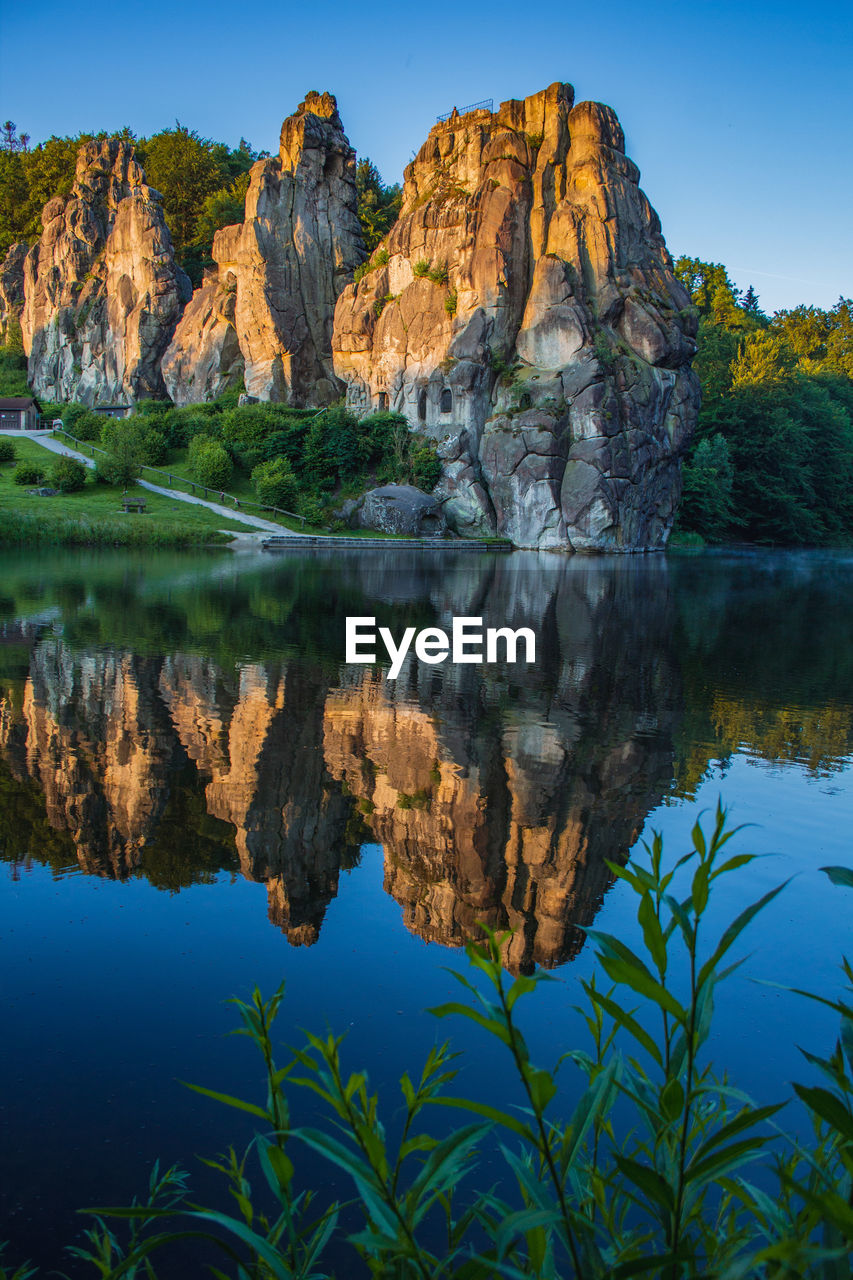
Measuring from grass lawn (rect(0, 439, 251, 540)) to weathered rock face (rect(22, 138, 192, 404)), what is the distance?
64.5ft

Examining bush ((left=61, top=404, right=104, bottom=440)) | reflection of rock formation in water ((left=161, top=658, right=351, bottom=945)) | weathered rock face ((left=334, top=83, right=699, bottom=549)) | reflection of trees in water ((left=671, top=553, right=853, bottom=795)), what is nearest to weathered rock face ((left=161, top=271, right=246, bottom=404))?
bush ((left=61, top=404, right=104, bottom=440))

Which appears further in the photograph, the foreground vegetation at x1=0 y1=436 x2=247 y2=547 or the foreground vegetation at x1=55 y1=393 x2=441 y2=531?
the foreground vegetation at x1=55 y1=393 x2=441 y2=531

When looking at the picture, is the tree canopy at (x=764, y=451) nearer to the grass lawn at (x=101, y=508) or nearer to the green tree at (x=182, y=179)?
the grass lawn at (x=101, y=508)

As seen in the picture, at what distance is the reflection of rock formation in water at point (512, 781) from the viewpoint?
5312 millimetres

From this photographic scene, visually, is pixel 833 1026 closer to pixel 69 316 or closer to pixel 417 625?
pixel 417 625

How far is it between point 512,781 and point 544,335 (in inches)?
1863

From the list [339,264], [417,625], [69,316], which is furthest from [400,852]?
[69,316]

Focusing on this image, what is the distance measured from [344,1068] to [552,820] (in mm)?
3422

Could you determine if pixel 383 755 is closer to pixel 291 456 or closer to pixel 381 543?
pixel 381 543

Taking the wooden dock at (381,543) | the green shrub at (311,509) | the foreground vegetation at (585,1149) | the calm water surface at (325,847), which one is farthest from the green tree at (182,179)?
the foreground vegetation at (585,1149)

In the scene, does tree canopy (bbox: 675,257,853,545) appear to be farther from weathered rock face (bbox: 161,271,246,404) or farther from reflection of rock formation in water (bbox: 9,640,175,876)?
reflection of rock formation in water (bbox: 9,640,175,876)

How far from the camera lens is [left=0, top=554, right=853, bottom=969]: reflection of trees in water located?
5762mm

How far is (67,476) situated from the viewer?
156 feet

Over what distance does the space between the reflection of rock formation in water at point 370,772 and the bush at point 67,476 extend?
3713cm
